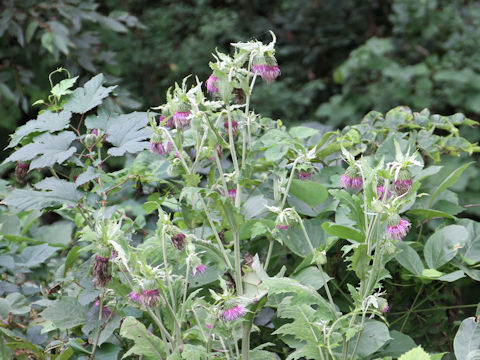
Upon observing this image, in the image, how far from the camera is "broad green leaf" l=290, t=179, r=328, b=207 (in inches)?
46.2

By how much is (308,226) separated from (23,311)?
578 millimetres

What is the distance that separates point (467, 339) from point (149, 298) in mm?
534

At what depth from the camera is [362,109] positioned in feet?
13.8

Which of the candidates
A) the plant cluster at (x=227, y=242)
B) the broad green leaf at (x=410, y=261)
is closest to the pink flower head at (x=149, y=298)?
the plant cluster at (x=227, y=242)

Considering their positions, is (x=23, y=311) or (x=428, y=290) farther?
(x=428, y=290)

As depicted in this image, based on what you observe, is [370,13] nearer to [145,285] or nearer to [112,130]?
[112,130]

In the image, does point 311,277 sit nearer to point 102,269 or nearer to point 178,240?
point 178,240

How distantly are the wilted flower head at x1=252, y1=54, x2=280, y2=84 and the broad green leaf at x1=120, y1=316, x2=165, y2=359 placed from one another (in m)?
0.45

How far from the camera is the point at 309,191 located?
1195 mm

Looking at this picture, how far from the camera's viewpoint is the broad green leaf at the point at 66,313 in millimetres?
1065

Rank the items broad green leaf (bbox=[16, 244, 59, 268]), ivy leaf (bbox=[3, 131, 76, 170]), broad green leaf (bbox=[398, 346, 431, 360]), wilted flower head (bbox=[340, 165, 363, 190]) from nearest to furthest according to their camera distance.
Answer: broad green leaf (bbox=[398, 346, 431, 360])
wilted flower head (bbox=[340, 165, 363, 190])
ivy leaf (bbox=[3, 131, 76, 170])
broad green leaf (bbox=[16, 244, 59, 268])

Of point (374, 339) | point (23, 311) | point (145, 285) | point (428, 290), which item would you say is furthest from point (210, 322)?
point (428, 290)

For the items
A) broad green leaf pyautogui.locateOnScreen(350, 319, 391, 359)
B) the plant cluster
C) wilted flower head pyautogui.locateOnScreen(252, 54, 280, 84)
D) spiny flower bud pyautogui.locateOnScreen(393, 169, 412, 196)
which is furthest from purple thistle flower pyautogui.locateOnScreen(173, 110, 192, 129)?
broad green leaf pyautogui.locateOnScreen(350, 319, 391, 359)

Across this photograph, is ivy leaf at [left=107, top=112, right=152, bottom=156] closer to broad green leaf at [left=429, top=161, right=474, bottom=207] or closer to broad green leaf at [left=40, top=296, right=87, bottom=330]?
broad green leaf at [left=40, top=296, right=87, bottom=330]
